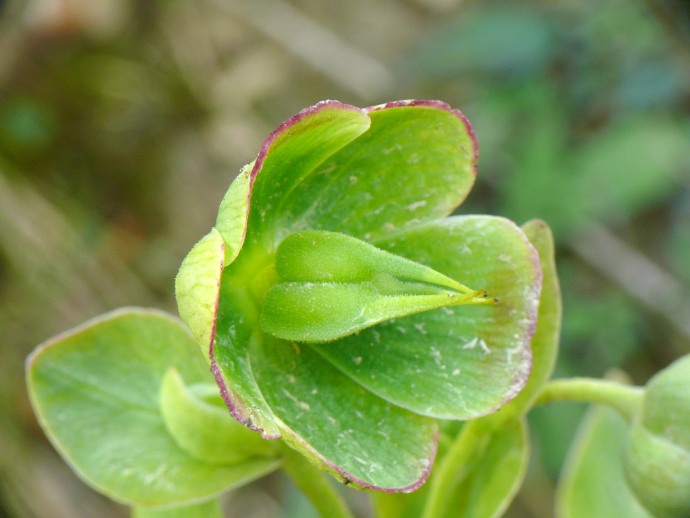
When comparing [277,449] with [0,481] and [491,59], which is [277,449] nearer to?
[0,481]

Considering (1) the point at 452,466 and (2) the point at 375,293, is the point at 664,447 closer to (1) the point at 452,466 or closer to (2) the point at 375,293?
(1) the point at 452,466

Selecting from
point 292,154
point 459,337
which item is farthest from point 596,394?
point 292,154

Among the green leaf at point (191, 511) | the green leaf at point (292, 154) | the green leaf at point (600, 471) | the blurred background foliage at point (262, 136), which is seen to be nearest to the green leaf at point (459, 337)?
the green leaf at point (292, 154)

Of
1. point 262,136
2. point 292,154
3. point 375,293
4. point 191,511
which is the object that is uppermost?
point 292,154

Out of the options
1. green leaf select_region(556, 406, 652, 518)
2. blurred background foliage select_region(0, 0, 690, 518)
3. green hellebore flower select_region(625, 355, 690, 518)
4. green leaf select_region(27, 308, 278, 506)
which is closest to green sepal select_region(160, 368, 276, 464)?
green leaf select_region(27, 308, 278, 506)

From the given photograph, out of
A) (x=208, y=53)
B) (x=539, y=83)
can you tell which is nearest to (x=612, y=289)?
(x=539, y=83)

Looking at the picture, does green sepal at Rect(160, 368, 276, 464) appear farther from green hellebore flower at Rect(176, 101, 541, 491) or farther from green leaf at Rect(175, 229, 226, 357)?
green leaf at Rect(175, 229, 226, 357)
